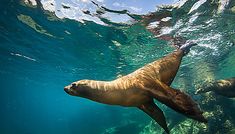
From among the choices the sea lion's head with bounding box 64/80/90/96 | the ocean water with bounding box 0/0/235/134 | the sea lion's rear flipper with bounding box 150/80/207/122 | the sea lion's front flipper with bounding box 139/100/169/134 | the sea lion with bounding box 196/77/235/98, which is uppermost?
the ocean water with bounding box 0/0/235/134

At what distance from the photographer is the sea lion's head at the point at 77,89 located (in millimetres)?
5004

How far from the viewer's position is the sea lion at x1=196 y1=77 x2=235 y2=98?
506 inches

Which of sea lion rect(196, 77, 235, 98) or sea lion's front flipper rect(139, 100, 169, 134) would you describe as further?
sea lion rect(196, 77, 235, 98)

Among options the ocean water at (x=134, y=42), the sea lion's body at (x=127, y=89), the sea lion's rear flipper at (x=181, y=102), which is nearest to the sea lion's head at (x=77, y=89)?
the sea lion's body at (x=127, y=89)

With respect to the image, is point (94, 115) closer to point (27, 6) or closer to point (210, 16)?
point (27, 6)

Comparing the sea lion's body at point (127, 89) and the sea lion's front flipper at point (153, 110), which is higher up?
the sea lion's body at point (127, 89)

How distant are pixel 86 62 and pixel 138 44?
969 cm

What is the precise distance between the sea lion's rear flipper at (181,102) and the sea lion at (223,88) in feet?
30.2

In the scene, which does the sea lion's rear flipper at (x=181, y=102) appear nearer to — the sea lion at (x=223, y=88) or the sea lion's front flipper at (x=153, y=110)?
the sea lion's front flipper at (x=153, y=110)

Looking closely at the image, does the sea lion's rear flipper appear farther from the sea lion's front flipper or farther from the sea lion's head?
the sea lion's head

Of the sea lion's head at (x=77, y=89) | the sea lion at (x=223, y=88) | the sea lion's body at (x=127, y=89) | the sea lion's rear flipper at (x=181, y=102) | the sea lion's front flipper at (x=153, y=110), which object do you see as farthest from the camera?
the sea lion at (x=223, y=88)

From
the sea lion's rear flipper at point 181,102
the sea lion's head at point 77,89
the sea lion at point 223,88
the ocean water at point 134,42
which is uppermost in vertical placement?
the ocean water at point 134,42

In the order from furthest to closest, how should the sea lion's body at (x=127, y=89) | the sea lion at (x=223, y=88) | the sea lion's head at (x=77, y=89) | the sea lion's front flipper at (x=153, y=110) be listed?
the sea lion at (x=223, y=88) → the sea lion's front flipper at (x=153, y=110) → the sea lion's body at (x=127, y=89) → the sea lion's head at (x=77, y=89)

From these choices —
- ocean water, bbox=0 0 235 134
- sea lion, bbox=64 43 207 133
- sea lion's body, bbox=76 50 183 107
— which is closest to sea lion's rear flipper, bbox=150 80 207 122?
sea lion, bbox=64 43 207 133
